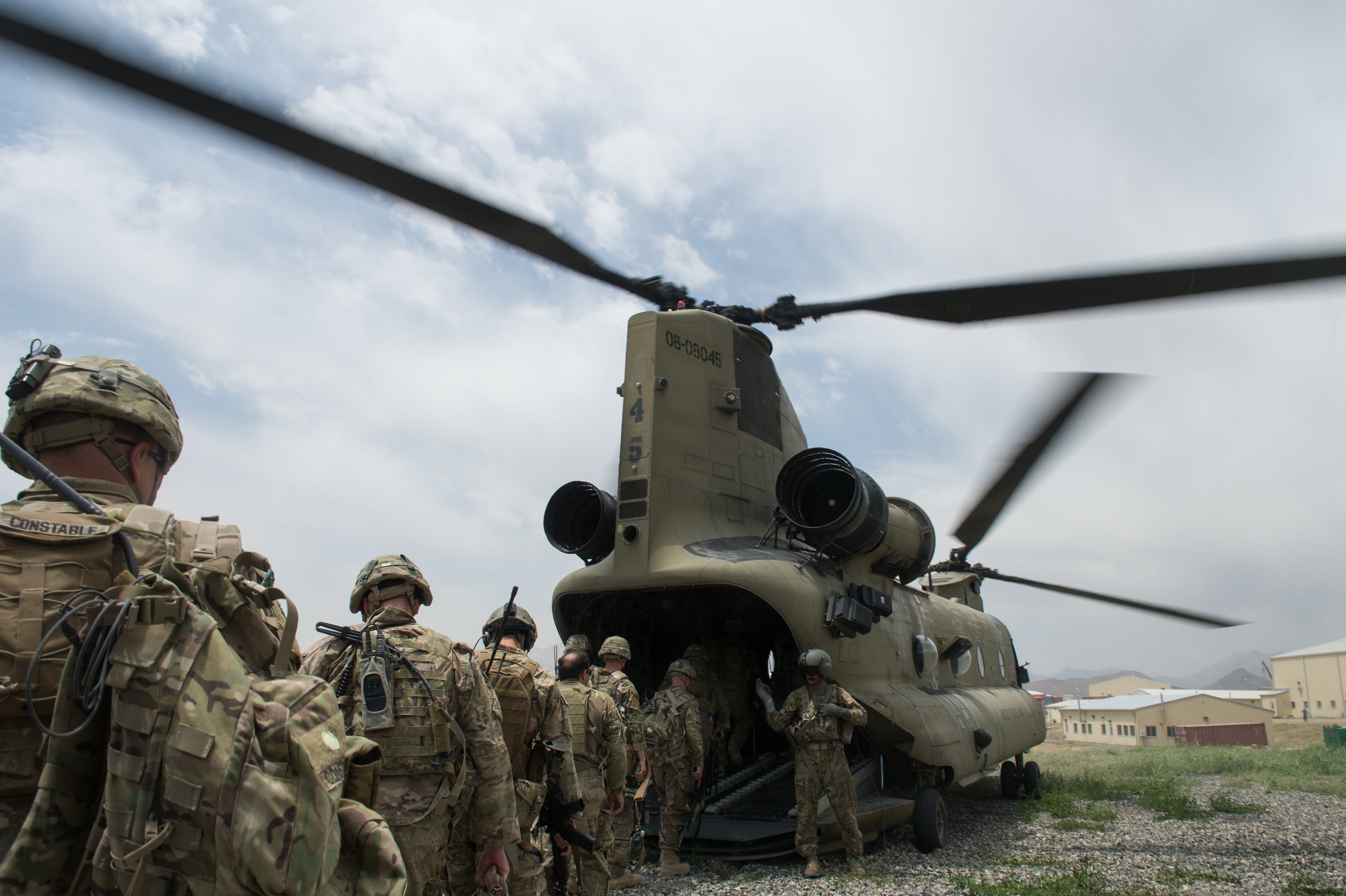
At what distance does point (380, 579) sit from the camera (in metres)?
3.08

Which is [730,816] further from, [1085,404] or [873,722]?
[1085,404]

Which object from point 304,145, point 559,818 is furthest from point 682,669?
point 304,145

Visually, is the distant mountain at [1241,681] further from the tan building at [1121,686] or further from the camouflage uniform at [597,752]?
the camouflage uniform at [597,752]

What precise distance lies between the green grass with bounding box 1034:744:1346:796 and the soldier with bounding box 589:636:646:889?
228 inches

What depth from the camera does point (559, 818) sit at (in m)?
4.14

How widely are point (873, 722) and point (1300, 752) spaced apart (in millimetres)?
15790

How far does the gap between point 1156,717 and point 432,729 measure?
127ft

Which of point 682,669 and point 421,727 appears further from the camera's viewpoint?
point 682,669

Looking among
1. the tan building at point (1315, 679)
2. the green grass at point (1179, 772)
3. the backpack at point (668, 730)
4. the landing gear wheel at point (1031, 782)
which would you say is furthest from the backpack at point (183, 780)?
the tan building at point (1315, 679)

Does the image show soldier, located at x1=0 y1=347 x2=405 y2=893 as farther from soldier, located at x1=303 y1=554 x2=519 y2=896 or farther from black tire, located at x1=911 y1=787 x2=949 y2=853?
black tire, located at x1=911 y1=787 x2=949 y2=853

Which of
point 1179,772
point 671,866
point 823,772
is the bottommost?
point 671,866

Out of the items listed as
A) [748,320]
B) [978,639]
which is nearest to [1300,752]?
[978,639]

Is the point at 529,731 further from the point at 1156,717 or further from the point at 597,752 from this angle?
the point at 1156,717

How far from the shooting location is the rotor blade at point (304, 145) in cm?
224
